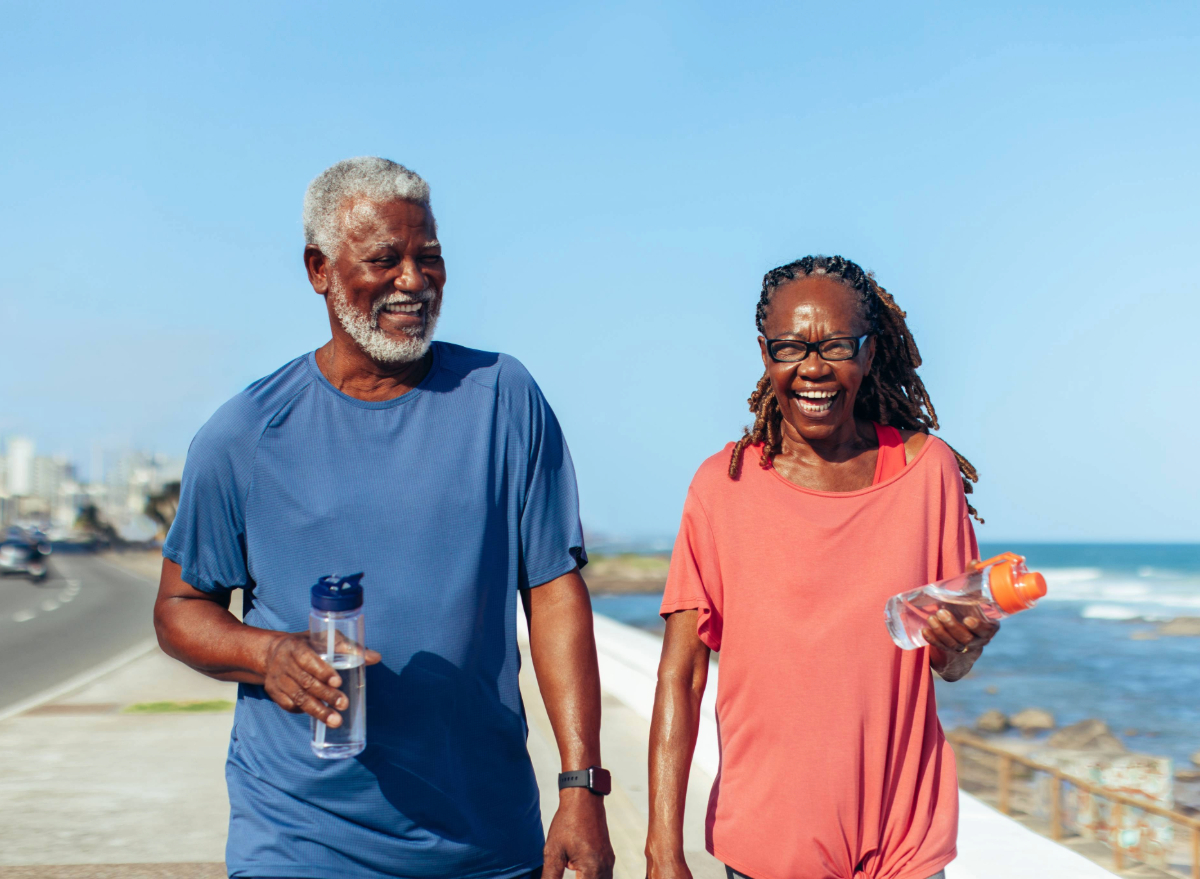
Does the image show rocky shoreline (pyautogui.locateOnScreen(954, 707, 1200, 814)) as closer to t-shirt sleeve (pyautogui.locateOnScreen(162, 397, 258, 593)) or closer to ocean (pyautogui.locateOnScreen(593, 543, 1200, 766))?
ocean (pyautogui.locateOnScreen(593, 543, 1200, 766))

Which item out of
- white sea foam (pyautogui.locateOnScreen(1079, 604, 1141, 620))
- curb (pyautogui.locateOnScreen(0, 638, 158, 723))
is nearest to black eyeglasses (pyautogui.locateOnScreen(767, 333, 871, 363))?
curb (pyautogui.locateOnScreen(0, 638, 158, 723))

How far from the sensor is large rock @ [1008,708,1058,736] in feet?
95.4

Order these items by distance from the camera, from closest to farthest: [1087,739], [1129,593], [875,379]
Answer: [875,379] → [1087,739] → [1129,593]

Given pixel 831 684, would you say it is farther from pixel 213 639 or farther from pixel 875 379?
pixel 213 639

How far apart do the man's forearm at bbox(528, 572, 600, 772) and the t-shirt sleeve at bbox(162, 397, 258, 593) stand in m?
0.65

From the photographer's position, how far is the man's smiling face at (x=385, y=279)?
256 centimetres

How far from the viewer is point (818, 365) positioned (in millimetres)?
2525

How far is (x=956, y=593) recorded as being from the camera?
91.2 inches

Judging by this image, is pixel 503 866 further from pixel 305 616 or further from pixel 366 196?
pixel 366 196

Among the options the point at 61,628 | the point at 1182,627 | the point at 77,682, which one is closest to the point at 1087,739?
the point at 61,628

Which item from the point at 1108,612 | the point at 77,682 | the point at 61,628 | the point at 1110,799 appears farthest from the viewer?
the point at 1108,612

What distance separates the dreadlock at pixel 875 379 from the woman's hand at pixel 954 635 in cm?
41

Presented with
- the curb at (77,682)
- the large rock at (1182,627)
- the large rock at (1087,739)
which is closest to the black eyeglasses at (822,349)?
the curb at (77,682)

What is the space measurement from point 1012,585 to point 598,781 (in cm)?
91
